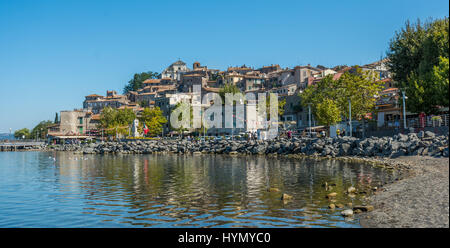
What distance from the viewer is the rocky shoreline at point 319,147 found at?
29.3 meters

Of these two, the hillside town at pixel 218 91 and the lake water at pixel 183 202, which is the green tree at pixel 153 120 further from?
the lake water at pixel 183 202

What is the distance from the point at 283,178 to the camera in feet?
77.0

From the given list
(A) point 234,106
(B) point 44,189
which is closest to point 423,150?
(B) point 44,189

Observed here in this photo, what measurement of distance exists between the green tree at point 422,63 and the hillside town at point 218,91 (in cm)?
965

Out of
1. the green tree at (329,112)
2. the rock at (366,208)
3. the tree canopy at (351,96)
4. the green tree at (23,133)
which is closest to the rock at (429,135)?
the tree canopy at (351,96)

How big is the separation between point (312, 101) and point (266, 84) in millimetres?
54143

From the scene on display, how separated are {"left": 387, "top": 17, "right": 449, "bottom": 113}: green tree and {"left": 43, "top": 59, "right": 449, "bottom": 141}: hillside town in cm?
965

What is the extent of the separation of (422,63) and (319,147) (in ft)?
48.9

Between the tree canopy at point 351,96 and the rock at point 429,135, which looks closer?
the rock at point 429,135

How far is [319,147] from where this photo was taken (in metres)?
43.0

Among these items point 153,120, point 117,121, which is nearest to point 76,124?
point 117,121

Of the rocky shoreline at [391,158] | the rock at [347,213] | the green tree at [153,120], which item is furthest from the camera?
the green tree at [153,120]

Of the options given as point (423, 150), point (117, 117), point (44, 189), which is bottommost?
point (44, 189)
